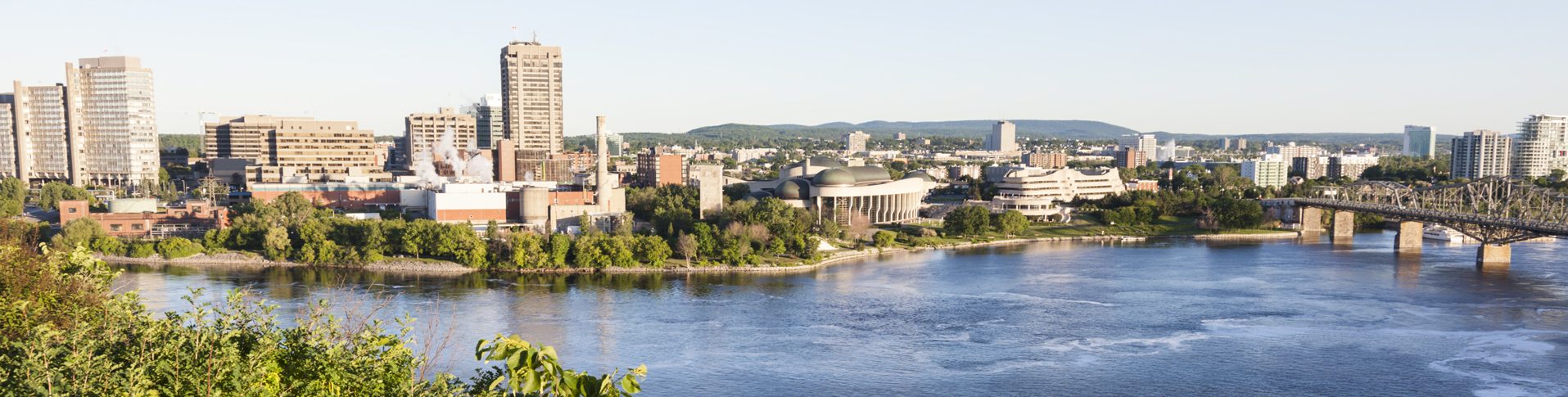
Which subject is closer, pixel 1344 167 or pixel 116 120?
pixel 116 120

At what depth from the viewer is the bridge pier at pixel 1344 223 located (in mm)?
35000

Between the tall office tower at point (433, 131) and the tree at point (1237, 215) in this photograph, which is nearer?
the tree at point (1237, 215)

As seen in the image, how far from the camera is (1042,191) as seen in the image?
41.2 meters

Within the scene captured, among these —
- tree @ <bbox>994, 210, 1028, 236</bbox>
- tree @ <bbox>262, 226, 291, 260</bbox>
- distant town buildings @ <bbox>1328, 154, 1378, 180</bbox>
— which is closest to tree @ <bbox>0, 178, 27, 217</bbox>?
tree @ <bbox>262, 226, 291, 260</bbox>

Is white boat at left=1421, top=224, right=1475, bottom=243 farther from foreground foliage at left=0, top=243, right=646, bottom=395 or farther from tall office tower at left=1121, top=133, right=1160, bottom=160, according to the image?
tall office tower at left=1121, top=133, right=1160, bottom=160

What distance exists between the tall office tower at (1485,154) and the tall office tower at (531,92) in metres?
47.1

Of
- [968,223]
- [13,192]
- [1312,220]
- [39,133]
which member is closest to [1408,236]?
[1312,220]

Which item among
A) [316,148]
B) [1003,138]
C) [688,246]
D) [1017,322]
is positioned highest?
[1003,138]

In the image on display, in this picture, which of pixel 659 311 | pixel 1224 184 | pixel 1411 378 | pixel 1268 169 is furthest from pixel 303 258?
pixel 1268 169

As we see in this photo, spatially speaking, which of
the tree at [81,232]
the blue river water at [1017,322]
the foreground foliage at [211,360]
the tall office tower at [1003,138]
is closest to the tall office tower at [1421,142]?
the tall office tower at [1003,138]

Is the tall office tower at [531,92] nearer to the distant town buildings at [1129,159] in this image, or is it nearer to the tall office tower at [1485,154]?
the distant town buildings at [1129,159]

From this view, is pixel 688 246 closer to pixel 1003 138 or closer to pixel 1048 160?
pixel 1048 160

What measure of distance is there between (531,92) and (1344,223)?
124 ft

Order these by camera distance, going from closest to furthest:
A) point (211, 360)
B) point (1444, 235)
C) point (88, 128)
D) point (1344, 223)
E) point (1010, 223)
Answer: point (211, 360), point (1010, 223), point (1444, 235), point (1344, 223), point (88, 128)
